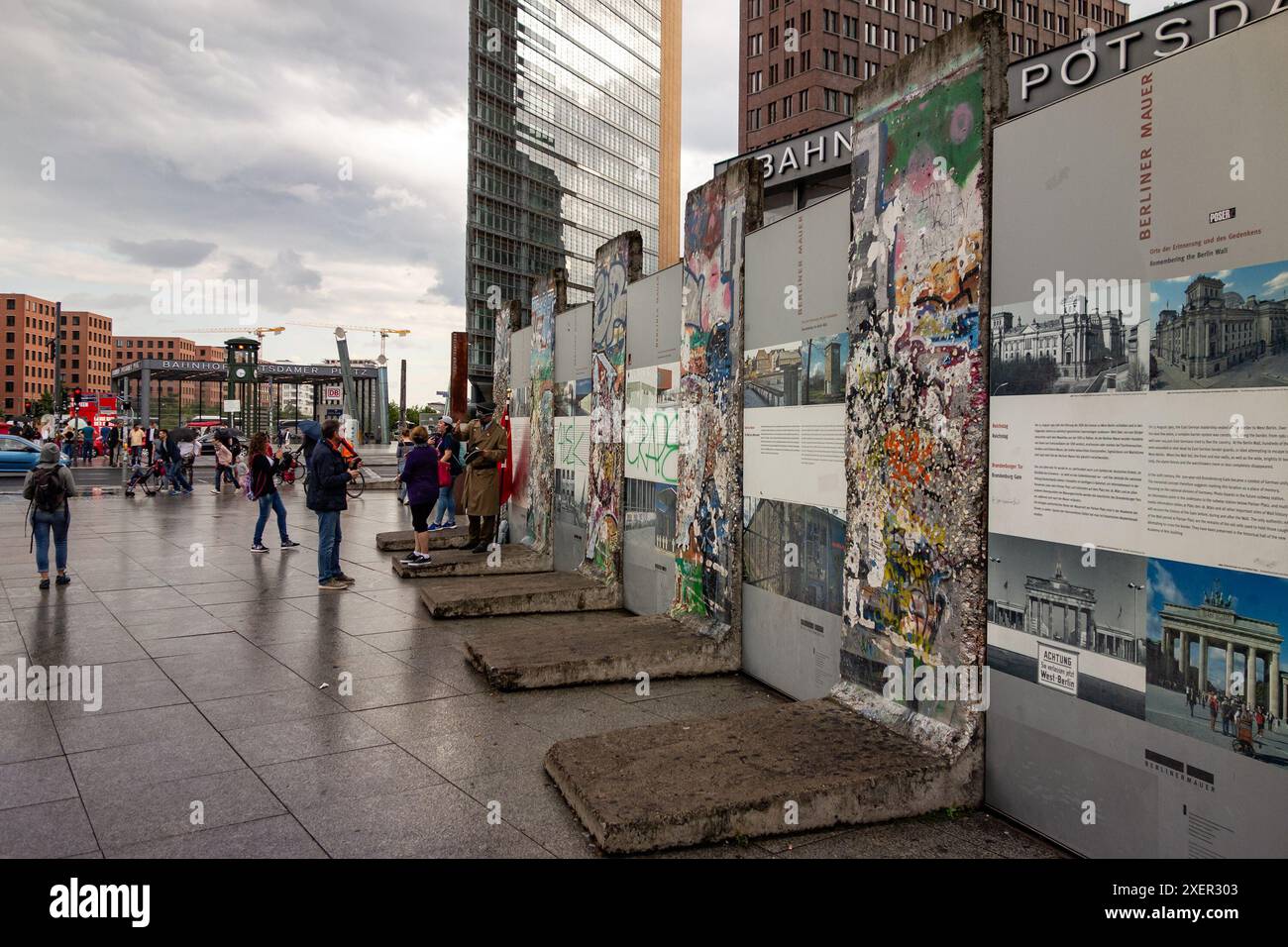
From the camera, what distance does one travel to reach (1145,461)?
11.4 ft

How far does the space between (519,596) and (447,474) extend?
6.33m

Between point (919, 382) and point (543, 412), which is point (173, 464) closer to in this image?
point (543, 412)

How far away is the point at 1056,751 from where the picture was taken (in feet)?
12.9

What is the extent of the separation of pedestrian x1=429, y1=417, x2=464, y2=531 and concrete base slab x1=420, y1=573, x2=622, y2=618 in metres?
4.52

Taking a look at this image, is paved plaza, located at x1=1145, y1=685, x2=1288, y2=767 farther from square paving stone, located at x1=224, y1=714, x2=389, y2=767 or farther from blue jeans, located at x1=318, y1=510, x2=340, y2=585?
blue jeans, located at x1=318, y1=510, x2=340, y2=585

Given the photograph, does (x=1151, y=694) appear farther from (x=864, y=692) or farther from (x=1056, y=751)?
(x=864, y=692)

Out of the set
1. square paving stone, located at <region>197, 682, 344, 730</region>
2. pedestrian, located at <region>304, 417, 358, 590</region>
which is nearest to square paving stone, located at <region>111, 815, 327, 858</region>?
square paving stone, located at <region>197, 682, 344, 730</region>

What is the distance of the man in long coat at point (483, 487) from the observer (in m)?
11.8

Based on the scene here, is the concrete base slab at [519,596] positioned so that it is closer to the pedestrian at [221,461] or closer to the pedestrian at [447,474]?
the pedestrian at [447,474]

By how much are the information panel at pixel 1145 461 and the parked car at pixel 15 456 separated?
32571mm

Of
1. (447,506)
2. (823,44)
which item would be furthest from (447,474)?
(823,44)

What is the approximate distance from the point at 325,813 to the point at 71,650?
4.29 metres

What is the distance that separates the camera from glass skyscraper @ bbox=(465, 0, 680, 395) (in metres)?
93.0

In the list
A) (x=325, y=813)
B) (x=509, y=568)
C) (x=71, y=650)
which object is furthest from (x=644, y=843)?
(x=509, y=568)
